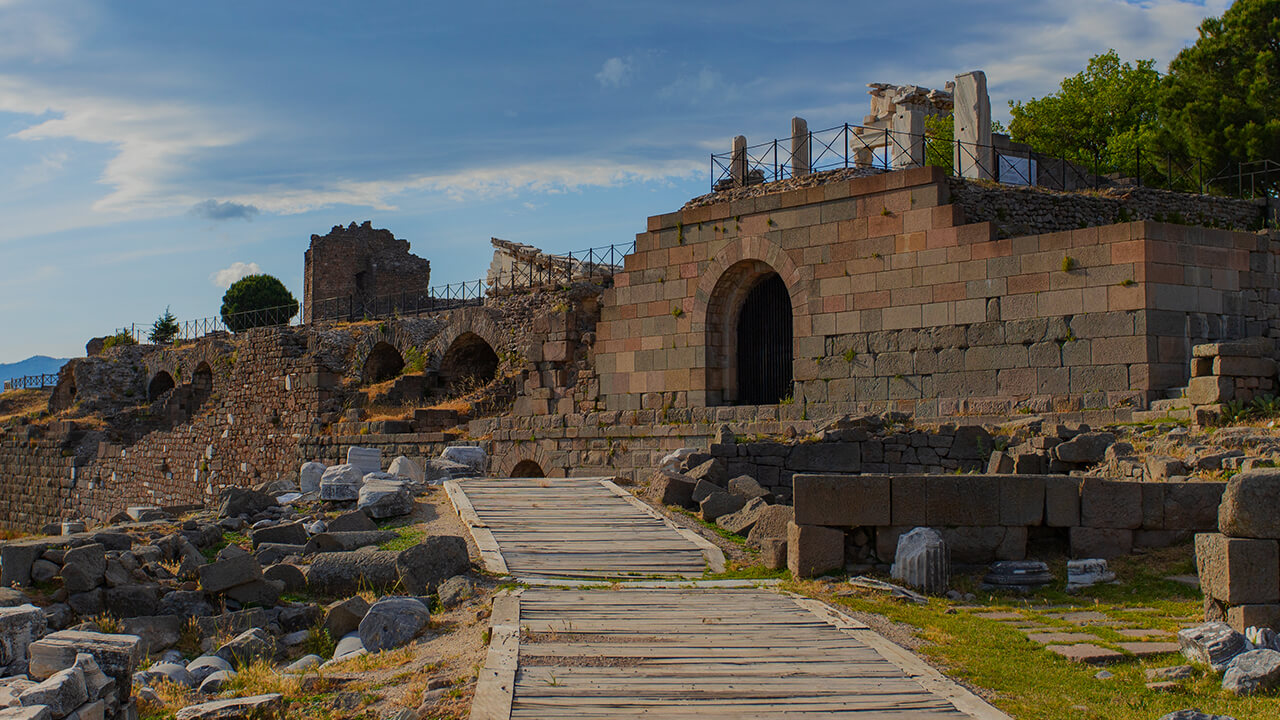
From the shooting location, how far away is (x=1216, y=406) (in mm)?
12938

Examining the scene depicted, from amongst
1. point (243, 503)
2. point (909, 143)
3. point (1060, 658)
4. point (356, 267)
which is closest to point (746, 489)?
point (1060, 658)

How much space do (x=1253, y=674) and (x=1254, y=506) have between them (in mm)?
1355

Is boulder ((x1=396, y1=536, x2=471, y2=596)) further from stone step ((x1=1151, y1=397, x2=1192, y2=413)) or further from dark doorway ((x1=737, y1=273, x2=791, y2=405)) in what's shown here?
dark doorway ((x1=737, y1=273, x2=791, y2=405))

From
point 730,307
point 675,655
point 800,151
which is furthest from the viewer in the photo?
point 800,151

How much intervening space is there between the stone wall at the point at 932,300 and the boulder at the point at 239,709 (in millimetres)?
10947

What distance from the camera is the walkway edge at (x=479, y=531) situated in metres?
9.36

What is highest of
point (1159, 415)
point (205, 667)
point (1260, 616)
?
point (1159, 415)

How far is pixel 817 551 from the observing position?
933 cm

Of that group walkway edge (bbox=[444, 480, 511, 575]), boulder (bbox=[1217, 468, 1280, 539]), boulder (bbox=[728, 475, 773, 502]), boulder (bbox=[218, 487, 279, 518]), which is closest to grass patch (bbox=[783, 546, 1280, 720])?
boulder (bbox=[1217, 468, 1280, 539])

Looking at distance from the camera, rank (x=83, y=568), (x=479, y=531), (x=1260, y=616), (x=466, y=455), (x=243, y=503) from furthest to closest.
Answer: (x=466, y=455) → (x=243, y=503) → (x=479, y=531) → (x=83, y=568) → (x=1260, y=616)

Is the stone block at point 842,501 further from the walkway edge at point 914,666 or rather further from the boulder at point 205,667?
the boulder at point 205,667

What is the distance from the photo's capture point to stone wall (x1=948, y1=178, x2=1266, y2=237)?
16.2m

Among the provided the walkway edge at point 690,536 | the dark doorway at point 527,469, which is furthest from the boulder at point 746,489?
the dark doorway at point 527,469

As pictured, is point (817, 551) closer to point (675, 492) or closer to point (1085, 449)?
point (675, 492)
